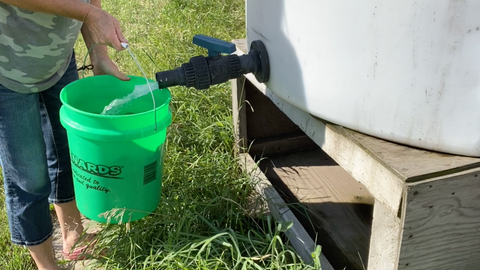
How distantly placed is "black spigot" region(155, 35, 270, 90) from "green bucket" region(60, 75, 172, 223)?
7cm

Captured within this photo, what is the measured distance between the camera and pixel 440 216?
3.75ft

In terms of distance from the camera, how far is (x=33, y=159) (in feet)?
5.07

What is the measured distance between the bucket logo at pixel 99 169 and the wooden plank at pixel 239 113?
69cm

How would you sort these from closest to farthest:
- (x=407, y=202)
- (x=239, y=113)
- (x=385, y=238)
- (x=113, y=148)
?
(x=407, y=202) → (x=385, y=238) → (x=113, y=148) → (x=239, y=113)

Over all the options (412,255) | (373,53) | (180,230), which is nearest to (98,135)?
(180,230)

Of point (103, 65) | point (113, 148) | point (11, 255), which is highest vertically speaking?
point (103, 65)

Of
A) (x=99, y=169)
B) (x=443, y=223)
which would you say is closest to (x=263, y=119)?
(x=99, y=169)

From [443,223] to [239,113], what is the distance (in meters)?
1.06

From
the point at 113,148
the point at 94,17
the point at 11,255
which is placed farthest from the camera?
the point at 11,255

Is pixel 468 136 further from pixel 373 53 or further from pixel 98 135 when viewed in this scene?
pixel 98 135

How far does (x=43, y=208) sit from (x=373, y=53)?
116 centimetres

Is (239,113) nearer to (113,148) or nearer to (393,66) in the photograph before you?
(113,148)

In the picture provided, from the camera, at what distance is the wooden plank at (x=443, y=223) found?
1099mm

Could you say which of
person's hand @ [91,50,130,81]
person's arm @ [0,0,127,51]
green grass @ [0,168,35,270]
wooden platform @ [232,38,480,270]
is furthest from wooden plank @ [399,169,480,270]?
green grass @ [0,168,35,270]
